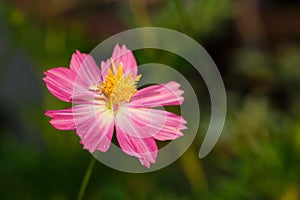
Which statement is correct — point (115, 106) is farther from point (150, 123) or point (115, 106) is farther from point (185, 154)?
point (185, 154)

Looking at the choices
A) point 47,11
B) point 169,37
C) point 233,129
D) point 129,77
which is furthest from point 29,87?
point 129,77

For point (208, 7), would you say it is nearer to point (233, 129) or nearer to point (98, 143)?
point (233, 129)

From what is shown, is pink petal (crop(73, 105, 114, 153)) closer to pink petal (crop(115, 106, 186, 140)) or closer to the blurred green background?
pink petal (crop(115, 106, 186, 140))

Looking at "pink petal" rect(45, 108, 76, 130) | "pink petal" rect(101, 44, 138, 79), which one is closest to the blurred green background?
"pink petal" rect(101, 44, 138, 79)

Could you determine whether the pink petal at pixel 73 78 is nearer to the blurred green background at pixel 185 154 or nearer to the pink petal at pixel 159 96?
the pink petal at pixel 159 96

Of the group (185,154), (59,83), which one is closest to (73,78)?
(59,83)

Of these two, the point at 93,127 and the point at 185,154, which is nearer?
the point at 93,127
